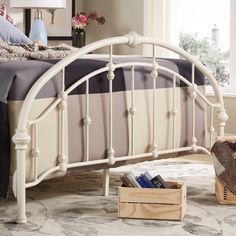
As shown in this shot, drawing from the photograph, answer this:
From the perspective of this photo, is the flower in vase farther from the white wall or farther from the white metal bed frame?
the white metal bed frame

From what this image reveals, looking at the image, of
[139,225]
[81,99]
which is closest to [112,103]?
[81,99]

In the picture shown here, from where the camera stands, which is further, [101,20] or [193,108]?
[101,20]

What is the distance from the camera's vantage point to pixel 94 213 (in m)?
2.90

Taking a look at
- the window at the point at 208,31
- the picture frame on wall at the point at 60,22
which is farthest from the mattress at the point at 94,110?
the picture frame on wall at the point at 60,22

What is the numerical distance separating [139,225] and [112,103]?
23.5 inches

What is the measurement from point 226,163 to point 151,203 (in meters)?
0.45

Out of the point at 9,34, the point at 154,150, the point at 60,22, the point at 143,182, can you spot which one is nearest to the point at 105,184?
the point at 154,150

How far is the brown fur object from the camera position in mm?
2975

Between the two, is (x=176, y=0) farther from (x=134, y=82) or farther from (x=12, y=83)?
(x=12, y=83)

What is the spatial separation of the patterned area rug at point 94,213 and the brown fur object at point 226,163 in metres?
0.12

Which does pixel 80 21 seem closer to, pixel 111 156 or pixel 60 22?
pixel 60 22

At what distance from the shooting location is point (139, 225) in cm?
269

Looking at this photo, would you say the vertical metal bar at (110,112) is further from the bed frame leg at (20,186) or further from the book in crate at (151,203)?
the bed frame leg at (20,186)

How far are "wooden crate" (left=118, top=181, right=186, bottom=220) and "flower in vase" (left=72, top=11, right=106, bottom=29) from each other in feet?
8.65
